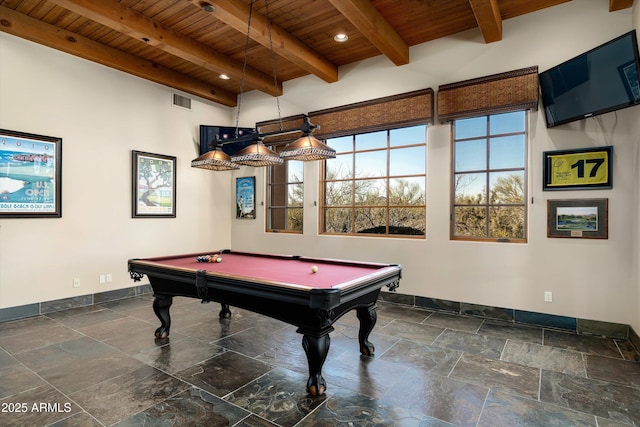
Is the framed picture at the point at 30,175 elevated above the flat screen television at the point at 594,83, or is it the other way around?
the flat screen television at the point at 594,83

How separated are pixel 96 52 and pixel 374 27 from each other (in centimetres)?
380

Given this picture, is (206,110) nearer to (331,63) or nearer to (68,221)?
(331,63)

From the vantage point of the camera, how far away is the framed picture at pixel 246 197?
21.2ft

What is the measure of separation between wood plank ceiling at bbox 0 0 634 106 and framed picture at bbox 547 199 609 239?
2021mm

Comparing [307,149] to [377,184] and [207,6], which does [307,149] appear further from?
[377,184]

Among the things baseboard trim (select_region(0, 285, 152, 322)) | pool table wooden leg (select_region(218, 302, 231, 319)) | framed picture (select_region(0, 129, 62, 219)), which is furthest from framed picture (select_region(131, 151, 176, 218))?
pool table wooden leg (select_region(218, 302, 231, 319))

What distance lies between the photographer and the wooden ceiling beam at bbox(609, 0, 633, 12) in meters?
3.39

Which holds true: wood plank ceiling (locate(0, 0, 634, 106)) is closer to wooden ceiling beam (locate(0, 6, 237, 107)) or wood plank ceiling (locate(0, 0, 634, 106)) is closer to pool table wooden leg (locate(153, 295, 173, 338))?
wooden ceiling beam (locate(0, 6, 237, 107))

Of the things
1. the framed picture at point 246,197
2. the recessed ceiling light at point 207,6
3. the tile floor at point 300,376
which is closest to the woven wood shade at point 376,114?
the framed picture at point 246,197

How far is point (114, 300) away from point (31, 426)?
3241mm

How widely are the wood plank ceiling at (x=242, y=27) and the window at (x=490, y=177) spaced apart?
106 centimetres

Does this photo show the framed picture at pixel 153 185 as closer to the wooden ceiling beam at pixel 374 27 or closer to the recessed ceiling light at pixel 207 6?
the recessed ceiling light at pixel 207 6

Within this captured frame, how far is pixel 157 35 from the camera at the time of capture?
423cm

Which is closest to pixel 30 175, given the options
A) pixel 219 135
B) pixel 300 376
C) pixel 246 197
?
pixel 219 135
